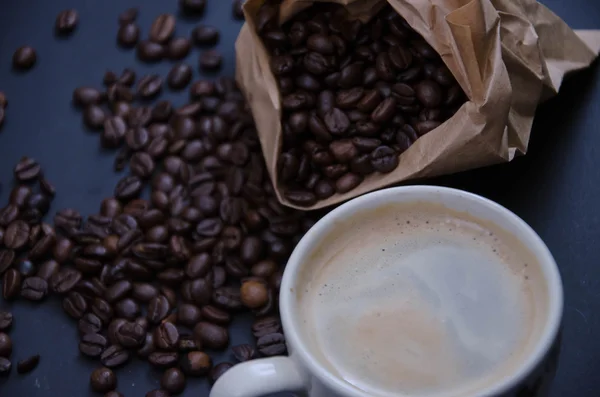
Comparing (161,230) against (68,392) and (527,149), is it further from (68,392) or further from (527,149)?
(527,149)

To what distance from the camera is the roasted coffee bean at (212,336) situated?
123cm

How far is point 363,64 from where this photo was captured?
1.35 m

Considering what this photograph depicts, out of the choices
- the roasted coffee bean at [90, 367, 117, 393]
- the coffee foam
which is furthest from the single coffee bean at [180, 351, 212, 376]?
the coffee foam

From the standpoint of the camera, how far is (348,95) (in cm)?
132

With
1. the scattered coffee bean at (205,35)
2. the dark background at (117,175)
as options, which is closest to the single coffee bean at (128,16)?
the dark background at (117,175)

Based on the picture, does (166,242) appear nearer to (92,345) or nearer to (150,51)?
(92,345)

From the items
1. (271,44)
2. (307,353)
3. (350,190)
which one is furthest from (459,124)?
(307,353)

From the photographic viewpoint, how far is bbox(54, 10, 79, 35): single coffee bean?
5.34ft

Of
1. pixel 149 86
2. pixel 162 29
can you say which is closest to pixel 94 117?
pixel 149 86

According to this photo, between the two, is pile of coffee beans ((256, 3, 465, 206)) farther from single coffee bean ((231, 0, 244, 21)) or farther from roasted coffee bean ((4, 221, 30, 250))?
roasted coffee bean ((4, 221, 30, 250))

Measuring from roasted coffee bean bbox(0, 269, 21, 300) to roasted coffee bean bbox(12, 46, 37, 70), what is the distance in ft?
1.49

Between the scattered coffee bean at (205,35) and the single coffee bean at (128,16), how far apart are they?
0.45 feet

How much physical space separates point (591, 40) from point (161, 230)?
773 mm

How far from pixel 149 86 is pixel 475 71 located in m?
0.63
